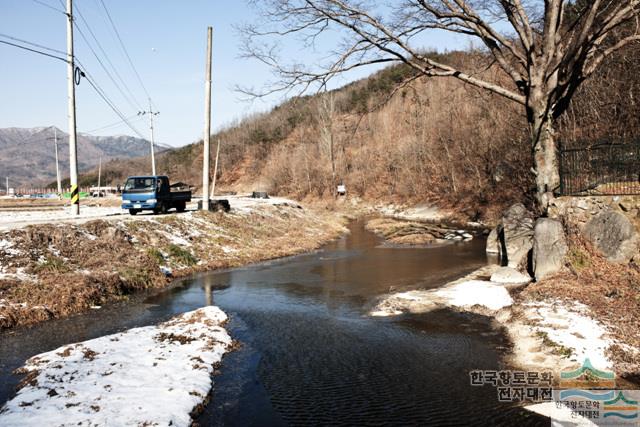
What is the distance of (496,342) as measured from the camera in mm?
9117

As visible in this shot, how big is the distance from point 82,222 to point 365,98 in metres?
91.5

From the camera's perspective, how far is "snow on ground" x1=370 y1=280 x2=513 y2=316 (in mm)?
11664

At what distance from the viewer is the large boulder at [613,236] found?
38.7 feet

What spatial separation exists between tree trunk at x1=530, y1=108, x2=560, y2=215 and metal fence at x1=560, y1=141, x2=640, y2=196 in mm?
Answer: 235

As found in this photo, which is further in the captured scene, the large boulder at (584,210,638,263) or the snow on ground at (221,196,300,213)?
the snow on ground at (221,196,300,213)

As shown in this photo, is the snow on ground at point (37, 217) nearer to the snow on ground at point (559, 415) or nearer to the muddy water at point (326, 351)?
the muddy water at point (326, 351)

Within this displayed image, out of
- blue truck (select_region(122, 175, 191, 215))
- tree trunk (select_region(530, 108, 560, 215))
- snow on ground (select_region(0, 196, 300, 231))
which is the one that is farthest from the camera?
blue truck (select_region(122, 175, 191, 215))

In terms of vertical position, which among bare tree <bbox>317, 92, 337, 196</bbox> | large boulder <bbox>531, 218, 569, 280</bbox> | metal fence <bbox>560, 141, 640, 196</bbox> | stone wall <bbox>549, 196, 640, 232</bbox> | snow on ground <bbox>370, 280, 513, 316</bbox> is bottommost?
snow on ground <bbox>370, 280, 513, 316</bbox>

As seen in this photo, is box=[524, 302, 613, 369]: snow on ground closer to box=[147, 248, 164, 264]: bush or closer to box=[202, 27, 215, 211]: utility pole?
box=[147, 248, 164, 264]: bush

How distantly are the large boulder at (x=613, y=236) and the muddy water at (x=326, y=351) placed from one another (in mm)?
4287

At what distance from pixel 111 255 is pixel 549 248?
14.4m

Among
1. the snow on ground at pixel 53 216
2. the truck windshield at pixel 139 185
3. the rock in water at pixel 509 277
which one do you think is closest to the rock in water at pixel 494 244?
the rock in water at pixel 509 277

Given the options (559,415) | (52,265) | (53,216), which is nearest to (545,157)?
(559,415)

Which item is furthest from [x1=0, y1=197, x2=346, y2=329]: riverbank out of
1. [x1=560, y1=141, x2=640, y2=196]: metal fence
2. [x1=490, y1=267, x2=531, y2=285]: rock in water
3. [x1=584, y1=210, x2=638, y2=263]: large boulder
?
[x1=584, y1=210, x2=638, y2=263]: large boulder
